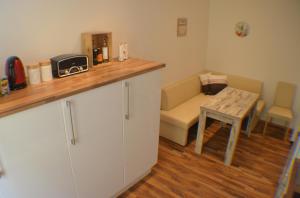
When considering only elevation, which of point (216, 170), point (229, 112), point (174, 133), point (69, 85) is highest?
point (69, 85)

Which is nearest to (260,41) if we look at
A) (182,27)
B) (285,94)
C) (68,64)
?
(285,94)

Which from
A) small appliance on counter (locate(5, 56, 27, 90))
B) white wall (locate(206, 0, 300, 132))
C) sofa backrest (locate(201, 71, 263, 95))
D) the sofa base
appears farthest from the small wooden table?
small appliance on counter (locate(5, 56, 27, 90))

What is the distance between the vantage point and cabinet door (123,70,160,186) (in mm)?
2051

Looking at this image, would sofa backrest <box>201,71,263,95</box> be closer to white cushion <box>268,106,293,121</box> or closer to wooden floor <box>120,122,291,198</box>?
white cushion <box>268,106,293,121</box>

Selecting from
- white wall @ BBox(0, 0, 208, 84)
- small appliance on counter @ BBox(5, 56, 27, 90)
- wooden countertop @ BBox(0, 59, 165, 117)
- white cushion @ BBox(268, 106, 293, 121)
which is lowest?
white cushion @ BBox(268, 106, 293, 121)

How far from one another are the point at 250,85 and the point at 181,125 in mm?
1645

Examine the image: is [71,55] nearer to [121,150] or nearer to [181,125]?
[121,150]

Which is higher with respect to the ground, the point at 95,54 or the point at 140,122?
the point at 95,54

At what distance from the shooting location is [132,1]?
250cm

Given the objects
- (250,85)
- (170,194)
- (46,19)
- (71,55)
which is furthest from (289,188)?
(250,85)

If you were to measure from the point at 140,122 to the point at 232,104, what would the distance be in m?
1.46

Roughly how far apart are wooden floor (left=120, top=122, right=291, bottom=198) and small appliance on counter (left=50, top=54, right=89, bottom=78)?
140 cm

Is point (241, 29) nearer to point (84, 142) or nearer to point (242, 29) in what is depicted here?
point (242, 29)

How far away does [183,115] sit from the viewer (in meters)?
3.21
